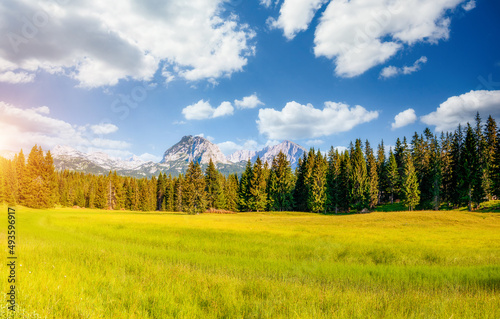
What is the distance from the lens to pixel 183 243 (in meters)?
18.1

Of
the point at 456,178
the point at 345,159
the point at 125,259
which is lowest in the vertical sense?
the point at 125,259

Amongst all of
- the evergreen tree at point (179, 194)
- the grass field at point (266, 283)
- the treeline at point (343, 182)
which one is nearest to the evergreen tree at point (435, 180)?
the treeline at point (343, 182)

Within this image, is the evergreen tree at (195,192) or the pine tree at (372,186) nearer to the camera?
the evergreen tree at (195,192)

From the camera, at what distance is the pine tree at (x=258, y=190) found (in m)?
75.9

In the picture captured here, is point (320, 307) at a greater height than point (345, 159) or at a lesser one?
lesser

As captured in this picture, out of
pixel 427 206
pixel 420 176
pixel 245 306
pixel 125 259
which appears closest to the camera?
pixel 245 306

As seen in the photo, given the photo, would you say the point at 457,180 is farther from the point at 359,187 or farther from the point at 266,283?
the point at 266,283

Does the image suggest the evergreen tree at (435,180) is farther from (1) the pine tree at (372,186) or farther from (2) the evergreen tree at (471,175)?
(1) the pine tree at (372,186)

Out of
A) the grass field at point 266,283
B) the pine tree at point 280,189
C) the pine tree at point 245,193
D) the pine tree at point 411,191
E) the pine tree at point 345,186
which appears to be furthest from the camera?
the pine tree at point 245,193

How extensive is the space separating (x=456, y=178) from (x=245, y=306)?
7700 cm

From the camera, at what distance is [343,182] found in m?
77.6

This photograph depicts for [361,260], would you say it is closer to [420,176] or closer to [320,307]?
[320,307]

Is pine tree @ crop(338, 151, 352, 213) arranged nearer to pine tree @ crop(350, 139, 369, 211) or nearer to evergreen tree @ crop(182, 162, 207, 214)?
pine tree @ crop(350, 139, 369, 211)

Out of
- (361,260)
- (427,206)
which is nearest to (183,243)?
(361,260)
